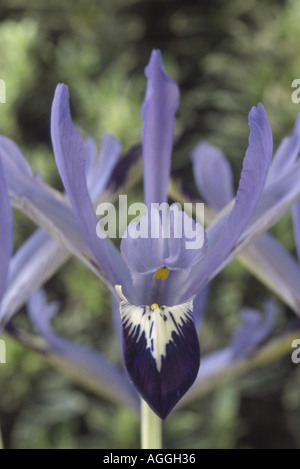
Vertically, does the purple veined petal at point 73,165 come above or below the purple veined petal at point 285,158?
below

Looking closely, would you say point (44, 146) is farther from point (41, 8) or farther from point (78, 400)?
point (78, 400)

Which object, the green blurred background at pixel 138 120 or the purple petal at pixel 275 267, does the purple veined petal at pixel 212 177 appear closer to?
the purple petal at pixel 275 267

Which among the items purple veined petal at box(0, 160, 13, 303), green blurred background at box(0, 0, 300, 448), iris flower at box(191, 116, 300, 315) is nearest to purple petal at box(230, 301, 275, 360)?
iris flower at box(191, 116, 300, 315)

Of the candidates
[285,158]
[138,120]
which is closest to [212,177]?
[285,158]

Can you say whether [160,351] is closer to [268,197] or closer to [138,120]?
[268,197]

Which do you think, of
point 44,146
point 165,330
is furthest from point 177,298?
point 44,146

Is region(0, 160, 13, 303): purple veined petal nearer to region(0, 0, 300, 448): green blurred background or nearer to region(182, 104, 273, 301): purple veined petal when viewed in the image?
region(182, 104, 273, 301): purple veined petal

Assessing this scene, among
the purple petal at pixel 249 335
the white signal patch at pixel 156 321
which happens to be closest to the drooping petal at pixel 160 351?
the white signal patch at pixel 156 321
